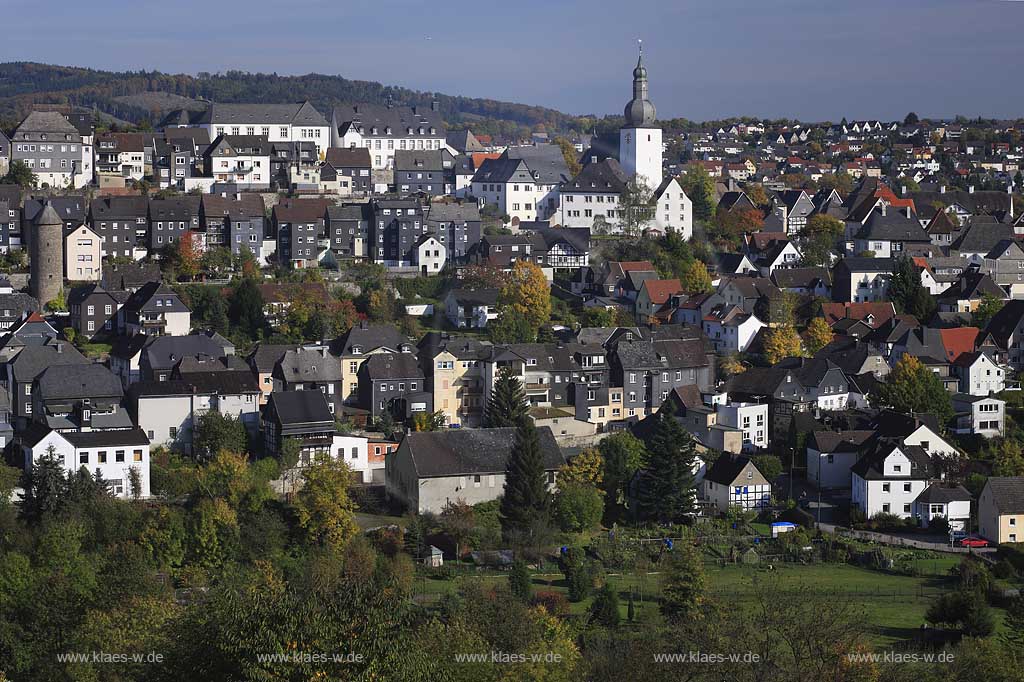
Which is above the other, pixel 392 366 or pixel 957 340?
pixel 957 340

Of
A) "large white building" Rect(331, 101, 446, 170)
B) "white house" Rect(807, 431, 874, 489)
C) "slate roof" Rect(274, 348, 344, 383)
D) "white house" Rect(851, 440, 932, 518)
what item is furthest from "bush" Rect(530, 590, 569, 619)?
"large white building" Rect(331, 101, 446, 170)

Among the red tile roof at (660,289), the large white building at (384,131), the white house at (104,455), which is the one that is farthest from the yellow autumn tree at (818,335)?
the large white building at (384,131)

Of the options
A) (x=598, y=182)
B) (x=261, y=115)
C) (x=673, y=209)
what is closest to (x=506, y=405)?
(x=673, y=209)

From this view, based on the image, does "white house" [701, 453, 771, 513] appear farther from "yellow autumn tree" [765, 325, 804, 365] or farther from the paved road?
"yellow autumn tree" [765, 325, 804, 365]

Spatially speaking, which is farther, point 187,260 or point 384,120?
point 384,120

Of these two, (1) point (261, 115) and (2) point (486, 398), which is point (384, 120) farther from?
(2) point (486, 398)

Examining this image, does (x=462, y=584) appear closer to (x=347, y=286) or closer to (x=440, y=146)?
(x=347, y=286)
